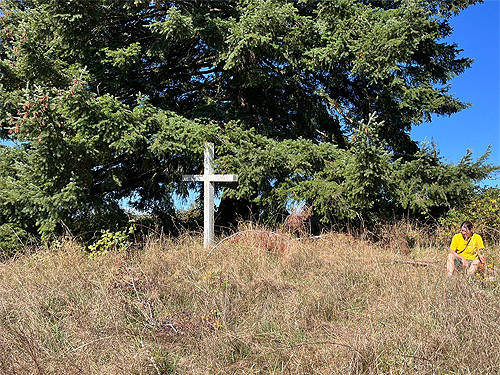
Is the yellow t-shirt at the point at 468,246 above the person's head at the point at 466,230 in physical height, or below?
below

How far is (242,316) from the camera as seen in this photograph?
4.39m

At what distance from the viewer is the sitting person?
236 inches

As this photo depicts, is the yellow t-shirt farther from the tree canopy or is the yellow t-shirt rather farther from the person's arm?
the tree canopy

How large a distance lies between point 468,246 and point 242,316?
4.05 m

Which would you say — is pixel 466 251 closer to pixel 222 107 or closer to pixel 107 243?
pixel 107 243

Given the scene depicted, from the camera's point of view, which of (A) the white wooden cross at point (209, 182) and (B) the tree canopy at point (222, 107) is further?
(A) the white wooden cross at point (209, 182)

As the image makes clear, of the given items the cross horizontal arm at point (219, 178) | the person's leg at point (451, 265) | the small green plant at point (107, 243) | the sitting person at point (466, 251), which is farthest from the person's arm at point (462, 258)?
the small green plant at point (107, 243)

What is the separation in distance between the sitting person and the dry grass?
268 millimetres

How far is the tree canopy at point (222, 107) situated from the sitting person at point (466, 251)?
5.35 feet

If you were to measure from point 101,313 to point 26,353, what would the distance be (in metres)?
0.83

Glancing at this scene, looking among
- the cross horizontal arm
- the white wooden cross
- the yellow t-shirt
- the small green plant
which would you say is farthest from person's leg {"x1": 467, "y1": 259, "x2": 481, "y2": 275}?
the small green plant

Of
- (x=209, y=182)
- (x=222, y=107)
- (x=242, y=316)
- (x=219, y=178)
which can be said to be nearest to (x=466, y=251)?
(x=242, y=316)

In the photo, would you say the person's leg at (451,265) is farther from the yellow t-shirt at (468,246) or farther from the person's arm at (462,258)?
the yellow t-shirt at (468,246)

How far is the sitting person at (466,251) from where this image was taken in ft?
19.7
